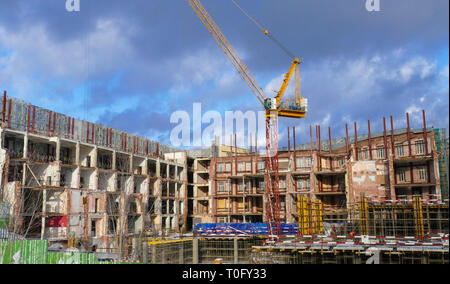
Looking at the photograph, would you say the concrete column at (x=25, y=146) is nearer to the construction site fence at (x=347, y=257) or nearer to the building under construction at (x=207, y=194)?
the building under construction at (x=207, y=194)

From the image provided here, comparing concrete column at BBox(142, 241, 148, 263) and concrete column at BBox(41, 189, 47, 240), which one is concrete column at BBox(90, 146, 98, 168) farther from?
concrete column at BBox(142, 241, 148, 263)

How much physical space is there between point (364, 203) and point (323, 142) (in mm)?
36052

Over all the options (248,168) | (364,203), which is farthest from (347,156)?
(364,203)

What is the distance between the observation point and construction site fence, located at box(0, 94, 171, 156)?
155ft

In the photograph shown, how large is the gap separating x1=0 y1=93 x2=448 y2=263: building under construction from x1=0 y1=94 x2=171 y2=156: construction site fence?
6.5 inches

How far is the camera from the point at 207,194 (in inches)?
3110

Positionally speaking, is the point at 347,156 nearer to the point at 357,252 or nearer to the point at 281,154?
the point at 281,154

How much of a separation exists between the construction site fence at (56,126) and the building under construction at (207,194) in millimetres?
165

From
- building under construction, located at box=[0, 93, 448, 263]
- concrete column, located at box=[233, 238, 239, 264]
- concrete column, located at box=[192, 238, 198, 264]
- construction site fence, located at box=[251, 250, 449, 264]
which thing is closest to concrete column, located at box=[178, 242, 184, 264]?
building under construction, located at box=[0, 93, 448, 263]

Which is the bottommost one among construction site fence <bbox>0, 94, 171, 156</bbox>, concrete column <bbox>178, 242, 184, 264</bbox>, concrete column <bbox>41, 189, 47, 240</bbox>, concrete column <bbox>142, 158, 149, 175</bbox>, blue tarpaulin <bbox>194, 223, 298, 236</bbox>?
concrete column <bbox>178, 242, 184, 264</bbox>

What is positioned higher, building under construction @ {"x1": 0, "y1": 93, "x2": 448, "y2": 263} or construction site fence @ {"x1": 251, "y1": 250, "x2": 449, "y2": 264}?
building under construction @ {"x1": 0, "y1": 93, "x2": 448, "y2": 263}

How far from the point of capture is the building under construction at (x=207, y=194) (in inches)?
1485

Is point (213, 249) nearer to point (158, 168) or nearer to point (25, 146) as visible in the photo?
point (158, 168)
